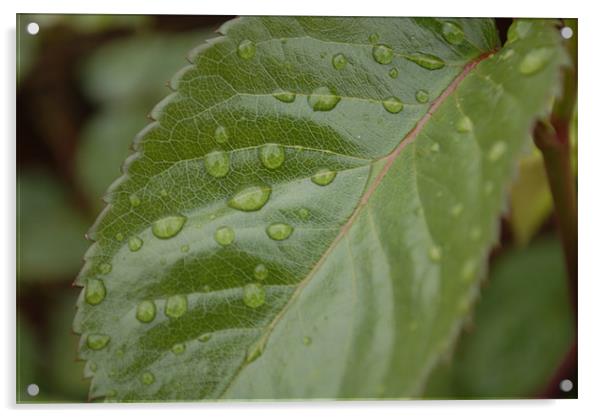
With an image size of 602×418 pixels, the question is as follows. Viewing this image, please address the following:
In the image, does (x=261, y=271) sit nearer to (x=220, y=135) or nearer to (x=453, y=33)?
(x=220, y=135)

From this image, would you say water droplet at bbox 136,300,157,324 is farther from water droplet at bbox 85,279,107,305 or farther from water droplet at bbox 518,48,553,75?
water droplet at bbox 518,48,553,75

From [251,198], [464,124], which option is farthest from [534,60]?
[251,198]

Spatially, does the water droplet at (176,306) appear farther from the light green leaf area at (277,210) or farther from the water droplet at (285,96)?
the water droplet at (285,96)

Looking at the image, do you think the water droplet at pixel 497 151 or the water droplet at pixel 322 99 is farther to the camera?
the water droplet at pixel 322 99

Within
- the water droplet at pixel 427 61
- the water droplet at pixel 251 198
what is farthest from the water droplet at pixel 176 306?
the water droplet at pixel 427 61

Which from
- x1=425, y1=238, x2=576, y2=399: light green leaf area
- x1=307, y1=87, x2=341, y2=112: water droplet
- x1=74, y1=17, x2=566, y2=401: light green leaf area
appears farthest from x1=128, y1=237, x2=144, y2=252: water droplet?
x1=425, y1=238, x2=576, y2=399: light green leaf area
